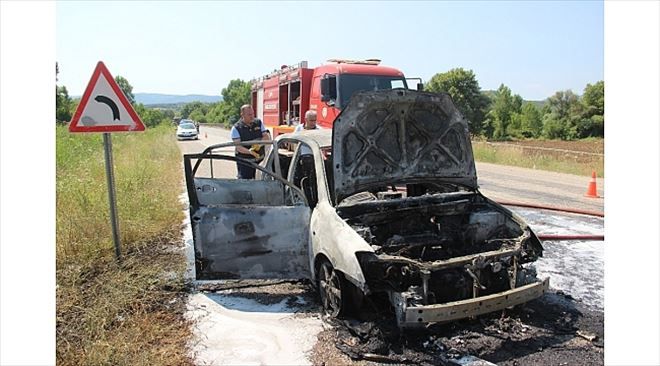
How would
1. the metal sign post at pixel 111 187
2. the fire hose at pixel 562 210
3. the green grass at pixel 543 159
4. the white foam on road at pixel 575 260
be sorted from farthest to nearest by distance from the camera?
the green grass at pixel 543 159 < the fire hose at pixel 562 210 < the metal sign post at pixel 111 187 < the white foam on road at pixel 575 260

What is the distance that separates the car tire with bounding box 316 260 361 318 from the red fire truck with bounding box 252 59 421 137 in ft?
17.5

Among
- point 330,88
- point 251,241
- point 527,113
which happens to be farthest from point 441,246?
point 527,113

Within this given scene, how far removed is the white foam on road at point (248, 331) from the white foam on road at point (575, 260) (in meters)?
2.66

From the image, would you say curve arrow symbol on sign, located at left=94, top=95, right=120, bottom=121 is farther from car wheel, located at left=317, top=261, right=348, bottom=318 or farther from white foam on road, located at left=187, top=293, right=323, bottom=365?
car wheel, located at left=317, top=261, right=348, bottom=318

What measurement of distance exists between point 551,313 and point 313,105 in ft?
28.7

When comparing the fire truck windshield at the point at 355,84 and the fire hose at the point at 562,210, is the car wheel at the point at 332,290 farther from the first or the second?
the fire truck windshield at the point at 355,84

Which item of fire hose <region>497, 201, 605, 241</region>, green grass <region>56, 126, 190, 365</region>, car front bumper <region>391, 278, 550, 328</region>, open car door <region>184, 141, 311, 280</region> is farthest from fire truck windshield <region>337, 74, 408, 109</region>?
car front bumper <region>391, 278, 550, 328</region>

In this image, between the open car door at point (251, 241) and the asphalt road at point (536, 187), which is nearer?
the open car door at point (251, 241)

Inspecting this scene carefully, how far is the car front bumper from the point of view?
3533mm

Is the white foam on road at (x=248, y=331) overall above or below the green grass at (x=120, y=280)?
below

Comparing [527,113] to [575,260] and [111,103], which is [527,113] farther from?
[111,103]

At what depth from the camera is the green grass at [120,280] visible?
367cm

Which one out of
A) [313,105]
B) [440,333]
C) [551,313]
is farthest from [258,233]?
[313,105]

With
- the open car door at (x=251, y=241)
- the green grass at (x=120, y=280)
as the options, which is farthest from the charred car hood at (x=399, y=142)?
the green grass at (x=120, y=280)
